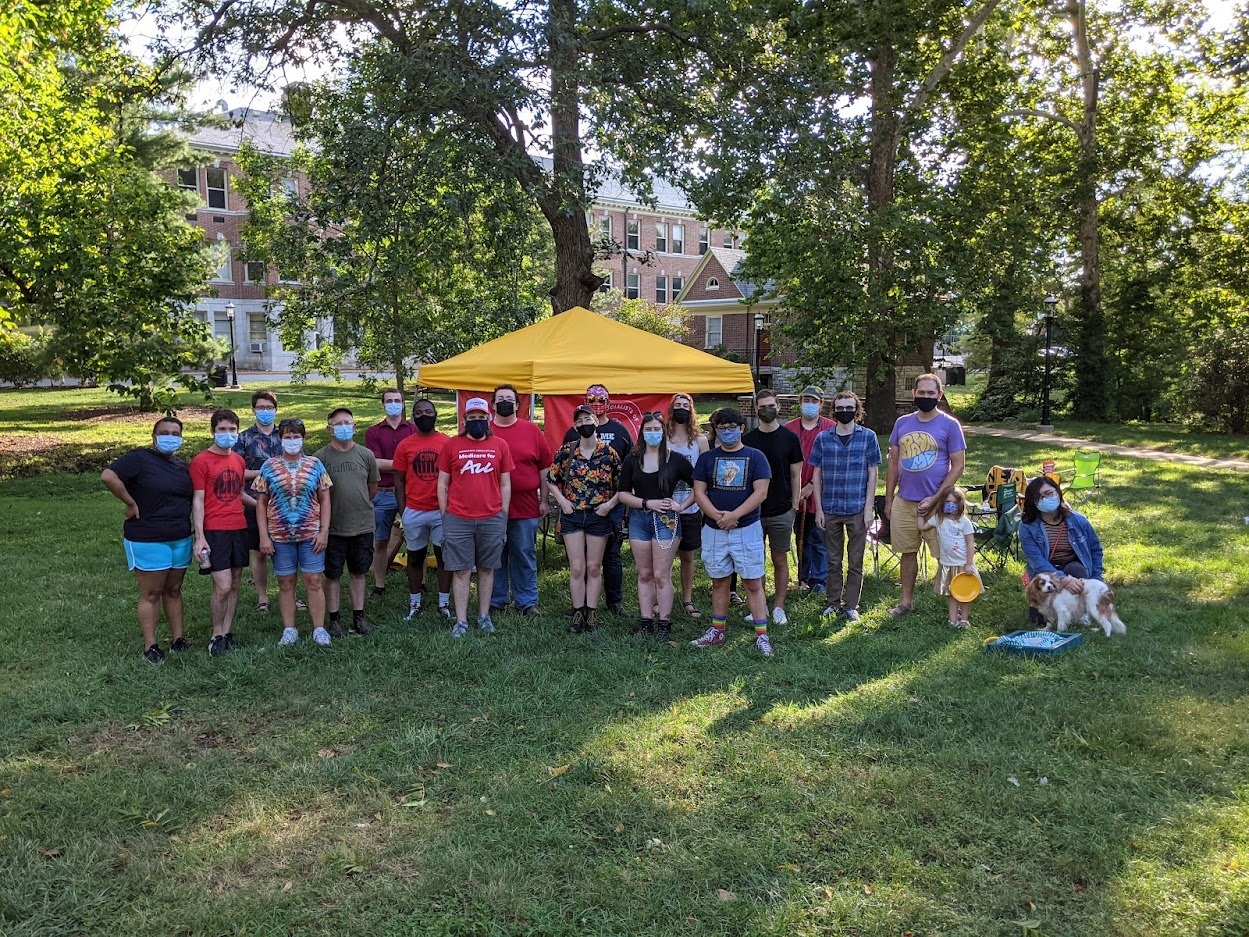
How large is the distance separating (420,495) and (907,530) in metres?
3.89

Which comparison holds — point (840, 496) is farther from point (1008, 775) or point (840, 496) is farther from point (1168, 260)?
point (1168, 260)

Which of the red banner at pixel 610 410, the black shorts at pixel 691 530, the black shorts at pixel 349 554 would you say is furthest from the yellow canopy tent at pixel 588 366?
the black shorts at pixel 349 554

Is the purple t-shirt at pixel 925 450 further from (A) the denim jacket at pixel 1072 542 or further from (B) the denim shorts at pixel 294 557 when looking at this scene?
(B) the denim shorts at pixel 294 557

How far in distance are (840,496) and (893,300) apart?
47.6 ft

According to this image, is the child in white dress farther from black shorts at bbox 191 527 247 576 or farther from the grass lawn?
black shorts at bbox 191 527 247 576

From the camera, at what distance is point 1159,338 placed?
27875 millimetres

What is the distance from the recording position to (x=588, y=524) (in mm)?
7027

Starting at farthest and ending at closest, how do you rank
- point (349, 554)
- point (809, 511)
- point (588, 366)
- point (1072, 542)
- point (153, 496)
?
1. point (588, 366)
2. point (809, 511)
3. point (1072, 542)
4. point (349, 554)
5. point (153, 496)

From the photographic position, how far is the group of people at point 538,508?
6.37 metres

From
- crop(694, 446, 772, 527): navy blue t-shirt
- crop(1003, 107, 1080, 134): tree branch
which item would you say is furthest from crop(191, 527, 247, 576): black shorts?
crop(1003, 107, 1080, 134): tree branch

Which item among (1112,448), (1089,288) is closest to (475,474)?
(1112,448)

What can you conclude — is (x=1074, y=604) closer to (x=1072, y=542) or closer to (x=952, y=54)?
(x=1072, y=542)

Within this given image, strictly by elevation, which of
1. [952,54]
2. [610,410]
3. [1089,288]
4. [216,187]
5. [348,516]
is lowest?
[348,516]

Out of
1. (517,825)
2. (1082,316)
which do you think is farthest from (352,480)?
(1082,316)
